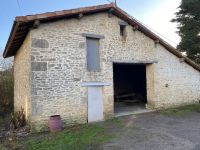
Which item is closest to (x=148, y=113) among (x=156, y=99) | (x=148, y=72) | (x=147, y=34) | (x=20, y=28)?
(x=156, y=99)

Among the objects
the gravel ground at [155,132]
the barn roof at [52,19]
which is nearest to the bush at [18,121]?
the barn roof at [52,19]

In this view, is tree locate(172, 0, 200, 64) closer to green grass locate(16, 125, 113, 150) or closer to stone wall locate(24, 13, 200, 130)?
stone wall locate(24, 13, 200, 130)

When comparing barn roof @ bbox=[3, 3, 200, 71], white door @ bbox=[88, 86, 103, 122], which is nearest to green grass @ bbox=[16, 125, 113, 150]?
white door @ bbox=[88, 86, 103, 122]

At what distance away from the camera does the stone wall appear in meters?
10.8

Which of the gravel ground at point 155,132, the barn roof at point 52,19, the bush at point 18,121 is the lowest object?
the gravel ground at point 155,132

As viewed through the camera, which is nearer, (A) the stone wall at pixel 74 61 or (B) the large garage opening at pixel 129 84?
(A) the stone wall at pixel 74 61

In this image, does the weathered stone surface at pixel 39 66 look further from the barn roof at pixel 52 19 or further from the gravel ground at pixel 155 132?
the gravel ground at pixel 155 132

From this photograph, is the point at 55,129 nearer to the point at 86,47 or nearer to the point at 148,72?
the point at 86,47

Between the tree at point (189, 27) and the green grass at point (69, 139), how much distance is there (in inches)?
637

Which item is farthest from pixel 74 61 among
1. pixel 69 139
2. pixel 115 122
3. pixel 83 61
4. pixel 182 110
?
pixel 182 110

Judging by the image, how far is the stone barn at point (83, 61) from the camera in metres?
10.8

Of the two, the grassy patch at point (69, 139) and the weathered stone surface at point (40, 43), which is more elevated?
the weathered stone surface at point (40, 43)

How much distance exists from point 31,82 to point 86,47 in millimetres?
3428

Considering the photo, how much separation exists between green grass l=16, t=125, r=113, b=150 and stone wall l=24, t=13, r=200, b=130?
1260mm
